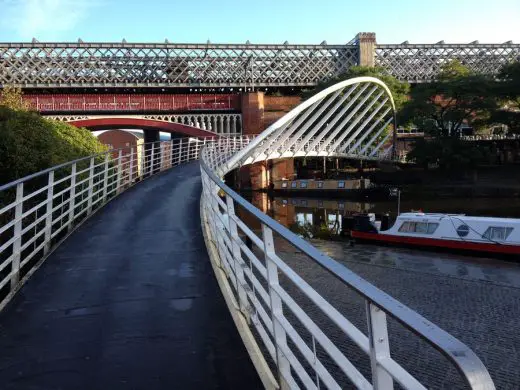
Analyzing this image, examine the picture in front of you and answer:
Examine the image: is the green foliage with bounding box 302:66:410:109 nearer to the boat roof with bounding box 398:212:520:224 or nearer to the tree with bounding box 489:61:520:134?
the tree with bounding box 489:61:520:134

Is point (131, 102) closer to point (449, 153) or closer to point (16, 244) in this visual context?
point (449, 153)

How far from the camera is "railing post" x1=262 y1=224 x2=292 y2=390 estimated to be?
316 centimetres

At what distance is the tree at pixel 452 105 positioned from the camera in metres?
40.5

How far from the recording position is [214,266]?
21.2 ft

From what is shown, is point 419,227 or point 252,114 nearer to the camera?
point 419,227

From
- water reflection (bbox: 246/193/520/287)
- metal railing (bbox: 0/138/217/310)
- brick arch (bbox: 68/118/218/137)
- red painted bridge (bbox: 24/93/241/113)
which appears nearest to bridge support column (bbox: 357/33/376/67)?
red painted bridge (bbox: 24/93/241/113)

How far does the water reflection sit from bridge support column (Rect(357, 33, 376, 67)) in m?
25.8

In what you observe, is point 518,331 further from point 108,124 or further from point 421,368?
point 108,124

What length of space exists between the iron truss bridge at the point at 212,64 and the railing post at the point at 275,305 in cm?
5838

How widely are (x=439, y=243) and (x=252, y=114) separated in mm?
37868

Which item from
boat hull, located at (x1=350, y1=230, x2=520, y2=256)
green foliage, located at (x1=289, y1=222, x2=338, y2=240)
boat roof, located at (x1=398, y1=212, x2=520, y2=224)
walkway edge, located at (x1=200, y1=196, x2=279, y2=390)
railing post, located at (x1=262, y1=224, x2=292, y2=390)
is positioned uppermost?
railing post, located at (x1=262, y1=224, x2=292, y2=390)

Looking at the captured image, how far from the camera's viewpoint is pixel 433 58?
66.3m

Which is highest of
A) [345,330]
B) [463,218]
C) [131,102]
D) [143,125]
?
[131,102]

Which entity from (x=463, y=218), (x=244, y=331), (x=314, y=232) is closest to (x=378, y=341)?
(x=244, y=331)
